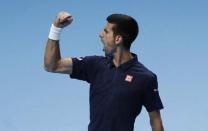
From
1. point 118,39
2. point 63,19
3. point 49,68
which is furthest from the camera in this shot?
point 118,39

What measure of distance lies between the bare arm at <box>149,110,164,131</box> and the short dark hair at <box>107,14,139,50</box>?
63 cm

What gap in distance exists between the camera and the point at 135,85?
706 centimetres

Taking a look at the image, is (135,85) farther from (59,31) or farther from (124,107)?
(59,31)

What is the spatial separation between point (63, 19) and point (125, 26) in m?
0.58

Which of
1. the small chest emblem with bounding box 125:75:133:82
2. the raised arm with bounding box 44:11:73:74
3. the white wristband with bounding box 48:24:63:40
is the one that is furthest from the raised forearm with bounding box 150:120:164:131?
the white wristband with bounding box 48:24:63:40

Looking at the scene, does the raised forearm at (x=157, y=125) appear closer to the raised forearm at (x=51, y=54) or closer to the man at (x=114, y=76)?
the man at (x=114, y=76)

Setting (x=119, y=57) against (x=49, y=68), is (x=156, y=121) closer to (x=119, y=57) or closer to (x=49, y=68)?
(x=119, y=57)

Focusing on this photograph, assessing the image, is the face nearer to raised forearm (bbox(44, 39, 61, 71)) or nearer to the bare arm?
raised forearm (bbox(44, 39, 61, 71))

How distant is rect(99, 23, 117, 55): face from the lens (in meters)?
7.03

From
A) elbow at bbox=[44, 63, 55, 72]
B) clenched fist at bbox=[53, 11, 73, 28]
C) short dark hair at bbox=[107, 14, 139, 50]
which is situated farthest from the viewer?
short dark hair at bbox=[107, 14, 139, 50]

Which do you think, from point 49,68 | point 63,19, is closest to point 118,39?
point 63,19

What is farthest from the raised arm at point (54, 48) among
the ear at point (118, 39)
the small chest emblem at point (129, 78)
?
the small chest emblem at point (129, 78)

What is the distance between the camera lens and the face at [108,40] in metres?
7.03

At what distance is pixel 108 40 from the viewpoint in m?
7.05
